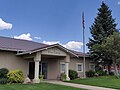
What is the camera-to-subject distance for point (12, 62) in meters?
19.8

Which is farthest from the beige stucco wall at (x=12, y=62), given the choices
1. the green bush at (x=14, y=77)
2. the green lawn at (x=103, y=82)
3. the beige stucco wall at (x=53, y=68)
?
the green lawn at (x=103, y=82)

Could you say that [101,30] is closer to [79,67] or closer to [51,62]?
[79,67]

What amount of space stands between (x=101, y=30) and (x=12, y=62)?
15529 millimetres

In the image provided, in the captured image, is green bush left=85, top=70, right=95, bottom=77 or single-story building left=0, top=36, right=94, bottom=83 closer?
single-story building left=0, top=36, right=94, bottom=83

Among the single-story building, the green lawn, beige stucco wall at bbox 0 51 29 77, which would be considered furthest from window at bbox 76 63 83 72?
beige stucco wall at bbox 0 51 29 77

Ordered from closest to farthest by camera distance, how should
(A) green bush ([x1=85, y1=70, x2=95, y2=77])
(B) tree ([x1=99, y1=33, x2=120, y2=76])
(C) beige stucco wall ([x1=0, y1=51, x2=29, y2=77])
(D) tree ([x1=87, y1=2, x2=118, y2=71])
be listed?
(C) beige stucco wall ([x1=0, y1=51, x2=29, y2=77]) < (B) tree ([x1=99, y1=33, x2=120, y2=76]) < (A) green bush ([x1=85, y1=70, x2=95, y2=77]) < (D) tree ([x1=87, y1=2, x2=118, y2=71])

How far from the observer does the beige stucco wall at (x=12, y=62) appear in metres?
19.2

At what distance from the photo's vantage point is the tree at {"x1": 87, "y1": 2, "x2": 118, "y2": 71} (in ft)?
94.0

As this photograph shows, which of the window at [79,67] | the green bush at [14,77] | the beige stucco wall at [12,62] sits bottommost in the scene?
the green bush at [14,77]

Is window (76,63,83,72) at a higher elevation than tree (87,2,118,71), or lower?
lower

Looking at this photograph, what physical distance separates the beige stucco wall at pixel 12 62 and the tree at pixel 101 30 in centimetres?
1187

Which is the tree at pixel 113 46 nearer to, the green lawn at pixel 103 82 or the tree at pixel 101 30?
the tree at pixel 101 30

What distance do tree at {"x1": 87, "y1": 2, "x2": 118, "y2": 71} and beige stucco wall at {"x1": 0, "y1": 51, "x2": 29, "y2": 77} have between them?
1187 centimetres

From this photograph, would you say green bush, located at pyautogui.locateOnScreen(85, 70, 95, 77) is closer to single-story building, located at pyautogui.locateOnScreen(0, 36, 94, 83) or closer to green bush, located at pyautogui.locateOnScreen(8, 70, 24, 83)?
single-story building, located at pyautogui.locateOnScreen(0, 36, 94, 83)
